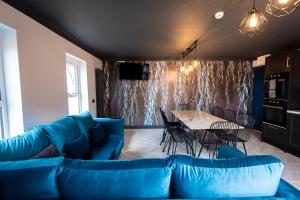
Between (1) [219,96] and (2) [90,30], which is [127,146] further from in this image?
(1) [219,96]

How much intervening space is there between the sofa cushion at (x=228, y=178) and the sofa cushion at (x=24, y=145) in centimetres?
137

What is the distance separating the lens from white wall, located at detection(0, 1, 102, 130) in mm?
1983

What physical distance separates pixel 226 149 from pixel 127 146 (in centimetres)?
252

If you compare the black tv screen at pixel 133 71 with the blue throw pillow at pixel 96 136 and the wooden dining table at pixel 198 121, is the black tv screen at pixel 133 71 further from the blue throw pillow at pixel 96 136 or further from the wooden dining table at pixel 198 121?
the blue throw pillow at pixel 96 136

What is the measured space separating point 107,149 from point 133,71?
3.39 m

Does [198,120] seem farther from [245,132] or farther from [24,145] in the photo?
[24,145]

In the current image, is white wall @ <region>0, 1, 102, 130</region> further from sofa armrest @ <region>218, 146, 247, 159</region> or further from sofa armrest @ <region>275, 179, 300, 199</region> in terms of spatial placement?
sofa armrest @ <region>275, 179, 300, 199</region>

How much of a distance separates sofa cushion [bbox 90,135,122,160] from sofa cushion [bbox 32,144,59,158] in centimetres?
49

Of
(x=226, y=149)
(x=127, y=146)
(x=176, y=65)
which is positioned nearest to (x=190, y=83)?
(x=176, y=65)

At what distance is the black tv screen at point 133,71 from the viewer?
549cm

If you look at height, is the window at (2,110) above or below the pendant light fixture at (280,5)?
below

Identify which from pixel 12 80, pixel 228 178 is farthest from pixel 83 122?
pixel 228 178

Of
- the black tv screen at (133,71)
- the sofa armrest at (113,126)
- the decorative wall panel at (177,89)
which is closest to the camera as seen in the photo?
the sofa armrest at (113,126)

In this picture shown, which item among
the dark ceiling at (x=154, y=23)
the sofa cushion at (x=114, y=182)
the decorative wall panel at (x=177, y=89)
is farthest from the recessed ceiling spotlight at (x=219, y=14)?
the decorative wall panel at (x=177, y=89)
